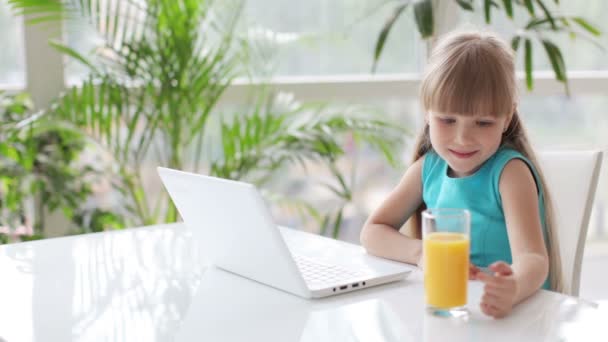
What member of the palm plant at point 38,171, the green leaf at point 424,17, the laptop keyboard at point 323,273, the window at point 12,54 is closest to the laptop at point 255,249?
the laptop keyboard at point 323,273

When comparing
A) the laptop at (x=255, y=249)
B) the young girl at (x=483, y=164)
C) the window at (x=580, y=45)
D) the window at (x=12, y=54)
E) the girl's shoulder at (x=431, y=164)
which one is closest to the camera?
the laptop at (x=255, y=249)

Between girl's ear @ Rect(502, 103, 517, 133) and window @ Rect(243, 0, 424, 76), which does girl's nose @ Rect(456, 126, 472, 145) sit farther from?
window @ Rect(243, 0, 424, 76)

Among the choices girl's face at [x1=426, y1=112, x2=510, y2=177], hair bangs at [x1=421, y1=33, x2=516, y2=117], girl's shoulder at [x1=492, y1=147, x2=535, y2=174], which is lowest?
girl's shoulder at [x1=492, y1=147, x2=535, y2=174]

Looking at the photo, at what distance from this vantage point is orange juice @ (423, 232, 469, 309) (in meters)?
1.16

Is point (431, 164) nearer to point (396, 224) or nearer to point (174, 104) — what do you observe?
point (396, 224)

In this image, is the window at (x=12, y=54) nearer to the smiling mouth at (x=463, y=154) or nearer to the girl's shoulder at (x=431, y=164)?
the girl's shoulder at (x=431, y=164)

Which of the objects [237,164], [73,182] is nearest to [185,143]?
[237,164]

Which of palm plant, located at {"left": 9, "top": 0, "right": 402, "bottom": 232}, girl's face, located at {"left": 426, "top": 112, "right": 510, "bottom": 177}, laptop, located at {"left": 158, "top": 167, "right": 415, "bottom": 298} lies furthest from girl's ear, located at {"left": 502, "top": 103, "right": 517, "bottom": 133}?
palm plant, located at {"left": 9, "top": 0, "right": 402, "bottom": 232}

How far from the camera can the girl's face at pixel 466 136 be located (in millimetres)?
1505

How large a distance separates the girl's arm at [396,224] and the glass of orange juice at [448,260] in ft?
1.16

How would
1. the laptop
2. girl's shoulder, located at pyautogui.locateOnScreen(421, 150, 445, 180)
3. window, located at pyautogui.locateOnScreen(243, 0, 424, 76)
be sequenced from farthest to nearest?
window, located at pyautogui.locateOnScreen(243, 0, 424, 76), girl's shoulder, located at pyautogui.locateOnScreen(421, 150, 445, 180), the laptop

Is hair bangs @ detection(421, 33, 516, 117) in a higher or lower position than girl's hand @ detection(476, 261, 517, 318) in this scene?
higher

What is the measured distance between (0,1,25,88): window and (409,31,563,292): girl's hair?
6.61ft

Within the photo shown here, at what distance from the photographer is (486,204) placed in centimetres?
161
